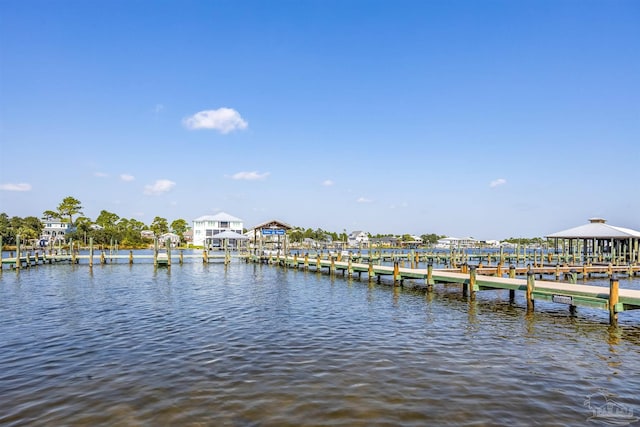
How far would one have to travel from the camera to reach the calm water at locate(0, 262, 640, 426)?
838cm

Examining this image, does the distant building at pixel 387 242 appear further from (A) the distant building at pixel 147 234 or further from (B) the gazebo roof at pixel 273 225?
(B) the gazebo roof at pixel 273 225

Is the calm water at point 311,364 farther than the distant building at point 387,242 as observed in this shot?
No

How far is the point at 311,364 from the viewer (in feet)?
37.3

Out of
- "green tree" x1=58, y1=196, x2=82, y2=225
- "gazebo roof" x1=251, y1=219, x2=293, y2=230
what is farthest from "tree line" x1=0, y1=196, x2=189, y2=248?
"gazebo roof" x1=251, y1=219, x2=293, y2=230

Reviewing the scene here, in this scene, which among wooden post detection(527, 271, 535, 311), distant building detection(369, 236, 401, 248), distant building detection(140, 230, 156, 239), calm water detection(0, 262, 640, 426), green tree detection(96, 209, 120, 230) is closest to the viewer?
calm water detection(0, 262, 640, 426)

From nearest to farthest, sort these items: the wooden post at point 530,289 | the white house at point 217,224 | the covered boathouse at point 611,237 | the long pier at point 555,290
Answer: the long pier at point 555,290, the wooden post at point 530,289, the covered boathouse at point 611,237, the white house at point 217,224

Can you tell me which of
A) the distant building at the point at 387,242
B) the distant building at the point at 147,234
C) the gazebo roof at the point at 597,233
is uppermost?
the gazebo roof at the point at 597,233

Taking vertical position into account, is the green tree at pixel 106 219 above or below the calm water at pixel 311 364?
above

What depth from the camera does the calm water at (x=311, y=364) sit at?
838 cm

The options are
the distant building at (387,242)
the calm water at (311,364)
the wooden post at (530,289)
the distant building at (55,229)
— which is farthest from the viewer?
the distant building at (387,242)

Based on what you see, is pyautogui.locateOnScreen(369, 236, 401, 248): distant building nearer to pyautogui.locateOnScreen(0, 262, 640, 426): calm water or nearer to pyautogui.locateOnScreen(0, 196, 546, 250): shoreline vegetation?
pyautogui.locateOnScreen(0, 196, 546, 250): shoreline vegetation

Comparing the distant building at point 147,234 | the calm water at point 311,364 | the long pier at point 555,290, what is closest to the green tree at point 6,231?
the distant building at point 147,234

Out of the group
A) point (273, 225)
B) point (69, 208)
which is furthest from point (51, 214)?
point (273, 225)

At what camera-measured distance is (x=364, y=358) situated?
11.9 meters
